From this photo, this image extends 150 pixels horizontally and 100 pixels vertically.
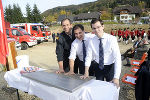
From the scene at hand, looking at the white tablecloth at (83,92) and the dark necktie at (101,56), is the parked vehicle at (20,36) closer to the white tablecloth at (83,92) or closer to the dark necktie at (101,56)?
the white tablecloth at (83,92)

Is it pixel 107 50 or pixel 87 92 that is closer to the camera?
pixel 87 92

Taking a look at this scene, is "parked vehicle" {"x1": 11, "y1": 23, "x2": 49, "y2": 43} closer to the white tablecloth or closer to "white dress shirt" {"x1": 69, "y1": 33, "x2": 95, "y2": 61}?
"white dress shirt" {"x1": 69, "y1": 33, "x2": 95, "y2": 61}

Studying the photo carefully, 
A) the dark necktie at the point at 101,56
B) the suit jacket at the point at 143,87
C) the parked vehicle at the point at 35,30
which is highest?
the parked vehicle at the point at 35,30

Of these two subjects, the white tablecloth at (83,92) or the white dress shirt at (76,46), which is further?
the white dress shirt at (76,46)

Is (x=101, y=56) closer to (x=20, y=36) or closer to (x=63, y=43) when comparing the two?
(x=63, y=43)

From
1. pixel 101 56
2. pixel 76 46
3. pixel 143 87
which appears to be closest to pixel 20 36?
pixel 76 46

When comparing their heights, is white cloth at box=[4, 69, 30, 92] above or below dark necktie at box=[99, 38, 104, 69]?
below

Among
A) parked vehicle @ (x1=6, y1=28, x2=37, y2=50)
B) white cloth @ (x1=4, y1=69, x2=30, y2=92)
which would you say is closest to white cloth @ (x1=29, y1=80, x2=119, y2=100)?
white cloth @ (x1=4, y1=69, x2=30, y2=92)

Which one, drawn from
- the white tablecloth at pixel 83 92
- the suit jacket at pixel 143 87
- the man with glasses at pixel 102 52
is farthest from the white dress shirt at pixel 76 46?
the suit jacket at pixel 143 87

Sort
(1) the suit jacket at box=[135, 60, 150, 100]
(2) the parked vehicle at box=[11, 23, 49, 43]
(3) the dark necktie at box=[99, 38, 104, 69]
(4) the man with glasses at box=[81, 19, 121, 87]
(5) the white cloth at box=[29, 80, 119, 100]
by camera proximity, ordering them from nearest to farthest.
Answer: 1. (5) the white cloth at box=[29, 80, 119, 100]
2. (4) the man with glasses at box=[81, 19, 121, 87]
3. (3) the dark necktie at box=[99, 38, 104, 69]
4. (1) the suit jacket at box=[135, 60, 150, 100]
5. (2) the parked vehicle at box=[11, 23, 49, 43]

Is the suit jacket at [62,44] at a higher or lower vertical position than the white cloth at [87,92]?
higher

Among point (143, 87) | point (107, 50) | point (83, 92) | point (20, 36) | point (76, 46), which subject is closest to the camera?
point (83, 92)

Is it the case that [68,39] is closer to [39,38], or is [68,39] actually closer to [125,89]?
[125,89]

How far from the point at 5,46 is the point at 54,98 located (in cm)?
221
